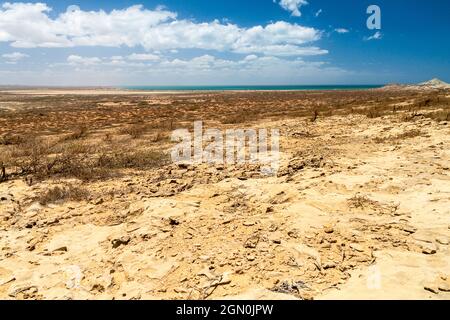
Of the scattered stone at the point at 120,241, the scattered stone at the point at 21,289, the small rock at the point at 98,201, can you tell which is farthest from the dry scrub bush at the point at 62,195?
the scattered stone at the point at 21,289

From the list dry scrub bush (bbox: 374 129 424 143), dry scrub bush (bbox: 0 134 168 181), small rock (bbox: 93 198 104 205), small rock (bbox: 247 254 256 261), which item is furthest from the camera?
dry scrub bush (bbox: 374 129 424 143)

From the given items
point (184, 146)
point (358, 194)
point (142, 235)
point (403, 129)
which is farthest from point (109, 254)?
point (403, 129)

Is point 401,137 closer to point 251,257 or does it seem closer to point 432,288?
point 432,288

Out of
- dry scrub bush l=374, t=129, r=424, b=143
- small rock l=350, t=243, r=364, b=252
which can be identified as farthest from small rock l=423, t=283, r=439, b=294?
dry scrub bush l=374, t=129, r=424, b=143

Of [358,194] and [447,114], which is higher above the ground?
[447,114]

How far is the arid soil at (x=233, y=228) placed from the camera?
400cm

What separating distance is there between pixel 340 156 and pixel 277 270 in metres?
5.68

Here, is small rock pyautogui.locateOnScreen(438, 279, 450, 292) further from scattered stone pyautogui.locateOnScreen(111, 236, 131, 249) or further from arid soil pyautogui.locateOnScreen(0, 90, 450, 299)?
scattered stone pyautogui.locateOnScreen(111, 236, 131, 249)

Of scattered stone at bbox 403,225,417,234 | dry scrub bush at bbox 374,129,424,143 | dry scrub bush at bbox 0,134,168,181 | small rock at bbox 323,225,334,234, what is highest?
dry scrub bush at bbox 374,129,424,143

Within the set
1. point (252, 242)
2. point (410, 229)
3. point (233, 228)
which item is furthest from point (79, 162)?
→ point (410, 229)

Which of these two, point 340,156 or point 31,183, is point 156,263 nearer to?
point 31,183

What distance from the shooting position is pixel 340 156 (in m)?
9.13

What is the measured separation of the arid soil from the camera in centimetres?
400

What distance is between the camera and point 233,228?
528cm
